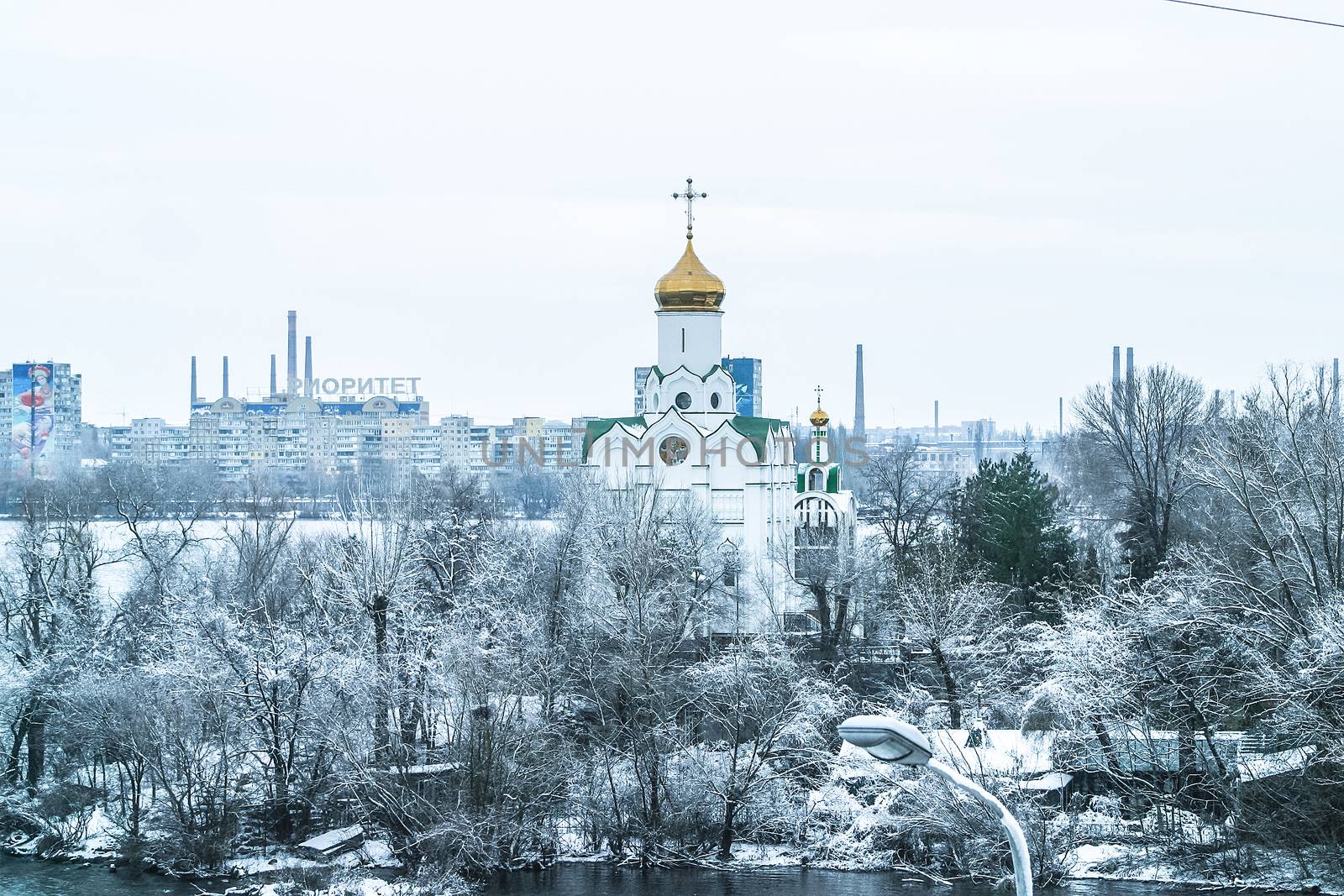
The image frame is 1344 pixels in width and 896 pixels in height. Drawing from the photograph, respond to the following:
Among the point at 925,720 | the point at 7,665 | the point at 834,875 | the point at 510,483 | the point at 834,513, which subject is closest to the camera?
the point at 834,875

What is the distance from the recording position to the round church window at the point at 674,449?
32.5 m

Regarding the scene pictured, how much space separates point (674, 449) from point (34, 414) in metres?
68.4

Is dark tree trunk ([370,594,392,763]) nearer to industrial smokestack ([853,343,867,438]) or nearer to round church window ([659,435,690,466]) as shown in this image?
round church window ([659,435,690,466])

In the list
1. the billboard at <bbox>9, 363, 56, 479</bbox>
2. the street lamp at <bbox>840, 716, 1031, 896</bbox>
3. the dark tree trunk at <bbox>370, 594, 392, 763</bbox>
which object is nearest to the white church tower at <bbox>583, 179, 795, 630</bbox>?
the dark tree trunk at <bbox>370, 594, 392, 763</bbox>

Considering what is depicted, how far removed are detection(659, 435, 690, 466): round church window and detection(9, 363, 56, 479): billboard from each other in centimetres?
6618

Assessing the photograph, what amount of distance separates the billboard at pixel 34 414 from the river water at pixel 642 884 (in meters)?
74.7

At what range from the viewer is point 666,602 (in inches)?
984

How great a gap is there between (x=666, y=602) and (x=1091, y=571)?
29.0 ft

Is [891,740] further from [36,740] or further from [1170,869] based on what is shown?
[36,740]

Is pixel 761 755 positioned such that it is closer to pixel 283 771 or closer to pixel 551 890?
pixel 551 890

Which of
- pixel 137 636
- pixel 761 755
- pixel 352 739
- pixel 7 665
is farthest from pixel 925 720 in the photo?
pixel 7 665

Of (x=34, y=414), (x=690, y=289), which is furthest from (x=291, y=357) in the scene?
(x=690, y=289)

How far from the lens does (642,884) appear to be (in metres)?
18.9

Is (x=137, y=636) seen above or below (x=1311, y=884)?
above
